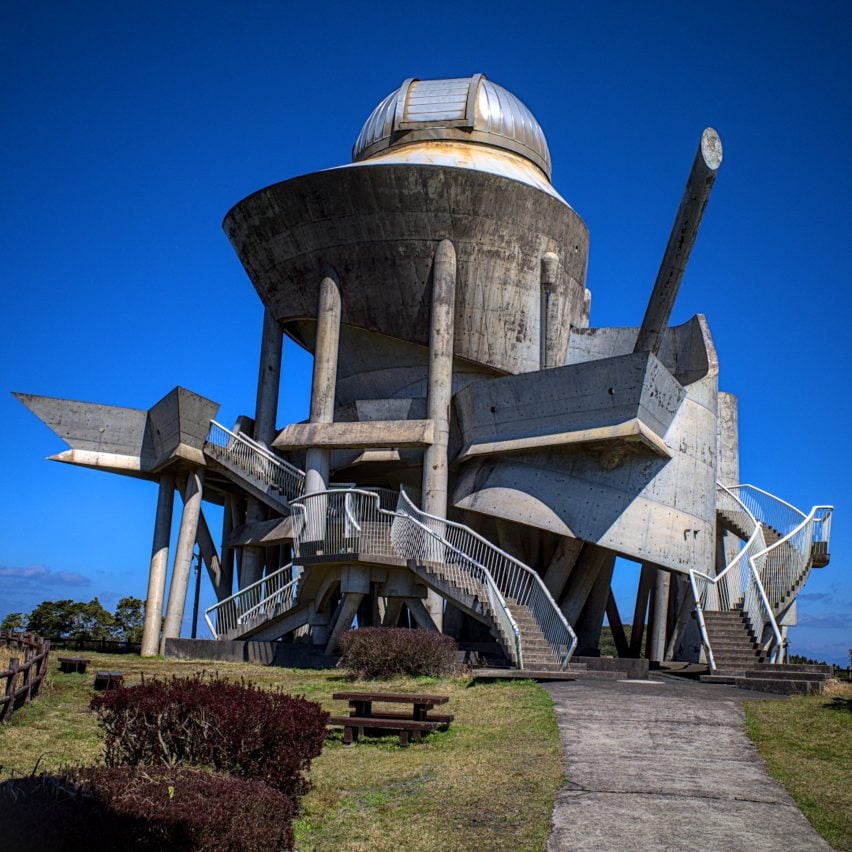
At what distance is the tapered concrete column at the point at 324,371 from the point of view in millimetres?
25641

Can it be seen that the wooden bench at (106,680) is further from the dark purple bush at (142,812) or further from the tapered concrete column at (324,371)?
the tapered concrete column at (324,371)

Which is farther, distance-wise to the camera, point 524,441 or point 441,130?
point 441,130

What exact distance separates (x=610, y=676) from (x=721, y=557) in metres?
12.7

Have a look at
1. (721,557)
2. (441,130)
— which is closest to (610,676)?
(721,557)

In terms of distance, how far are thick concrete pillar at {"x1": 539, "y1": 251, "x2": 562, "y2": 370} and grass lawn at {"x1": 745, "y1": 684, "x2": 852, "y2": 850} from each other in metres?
14.8

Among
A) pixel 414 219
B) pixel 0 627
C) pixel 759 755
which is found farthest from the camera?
pixel 0 627

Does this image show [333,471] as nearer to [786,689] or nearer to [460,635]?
[460,635]

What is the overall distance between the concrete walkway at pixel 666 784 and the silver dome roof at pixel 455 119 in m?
20.6

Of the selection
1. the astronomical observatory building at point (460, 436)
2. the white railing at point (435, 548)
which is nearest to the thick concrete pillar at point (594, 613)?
the astronomical observatory building at point (460, 436)

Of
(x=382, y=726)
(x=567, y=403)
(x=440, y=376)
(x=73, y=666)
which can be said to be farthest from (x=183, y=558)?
(x=382, y=726)

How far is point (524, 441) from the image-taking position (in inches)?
940

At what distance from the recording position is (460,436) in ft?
85.7

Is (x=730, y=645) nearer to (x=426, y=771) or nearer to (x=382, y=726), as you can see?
(x=382, y=726)

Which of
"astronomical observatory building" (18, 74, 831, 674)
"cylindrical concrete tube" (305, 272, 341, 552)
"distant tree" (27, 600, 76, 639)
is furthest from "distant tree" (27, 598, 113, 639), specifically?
"cylindrical concrete tube" (305, 272, 341, 552)
